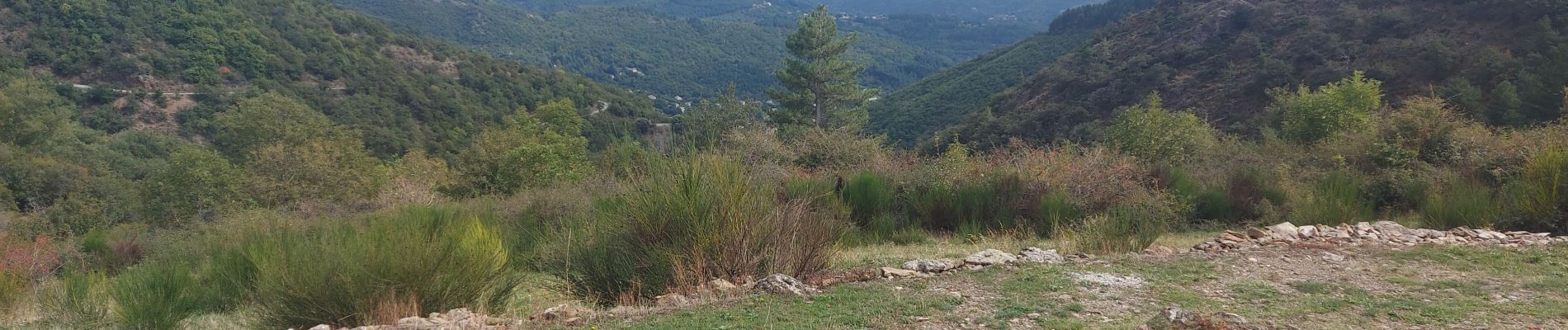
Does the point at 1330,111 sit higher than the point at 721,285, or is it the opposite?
the point at 721,285

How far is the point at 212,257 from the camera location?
8398mm

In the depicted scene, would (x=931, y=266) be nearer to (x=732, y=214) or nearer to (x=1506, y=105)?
(x=732, y=214)

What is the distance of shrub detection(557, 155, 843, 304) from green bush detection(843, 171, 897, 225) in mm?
5688

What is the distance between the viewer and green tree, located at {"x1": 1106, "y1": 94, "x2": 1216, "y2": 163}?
18344 mm

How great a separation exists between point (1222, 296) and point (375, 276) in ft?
17.2

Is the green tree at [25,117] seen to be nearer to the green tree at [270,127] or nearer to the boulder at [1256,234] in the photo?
the green tree at [270,127]

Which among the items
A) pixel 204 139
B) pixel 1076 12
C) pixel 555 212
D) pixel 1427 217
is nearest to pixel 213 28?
pixel 204 139

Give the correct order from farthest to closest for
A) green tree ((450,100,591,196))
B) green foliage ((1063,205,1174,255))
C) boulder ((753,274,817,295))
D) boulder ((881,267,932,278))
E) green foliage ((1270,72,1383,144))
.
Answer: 1. green tree ((450,100,591,196))
2. green foliage ((1270,72,1383,144))
3. green foliage ((1063,205,1174,255))
4. boulder ((881,267,932,278))
5. boulder ((753,274,817,295))

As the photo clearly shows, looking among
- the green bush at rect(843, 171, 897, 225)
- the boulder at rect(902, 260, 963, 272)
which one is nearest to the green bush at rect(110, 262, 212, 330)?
the boulder at rect(902, 260, 963, 272)

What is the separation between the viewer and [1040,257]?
6480mm

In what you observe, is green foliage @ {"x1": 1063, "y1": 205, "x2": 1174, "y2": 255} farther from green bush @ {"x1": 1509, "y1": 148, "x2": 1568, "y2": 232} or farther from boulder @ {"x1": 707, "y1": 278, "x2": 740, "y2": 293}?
green bush @ {"x1": 1509, "y1": 148, "x2": 1568, "y2": 232}

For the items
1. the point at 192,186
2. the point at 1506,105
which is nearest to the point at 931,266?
the point at 192,186

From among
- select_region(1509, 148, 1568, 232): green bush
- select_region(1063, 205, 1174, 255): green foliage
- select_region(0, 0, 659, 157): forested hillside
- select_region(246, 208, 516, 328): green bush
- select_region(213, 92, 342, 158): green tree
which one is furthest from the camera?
select_region(0, 0, 659, 157): forested hillside

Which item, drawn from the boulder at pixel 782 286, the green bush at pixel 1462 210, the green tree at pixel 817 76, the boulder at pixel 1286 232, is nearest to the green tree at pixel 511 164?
the green tree at pixel 817 76
